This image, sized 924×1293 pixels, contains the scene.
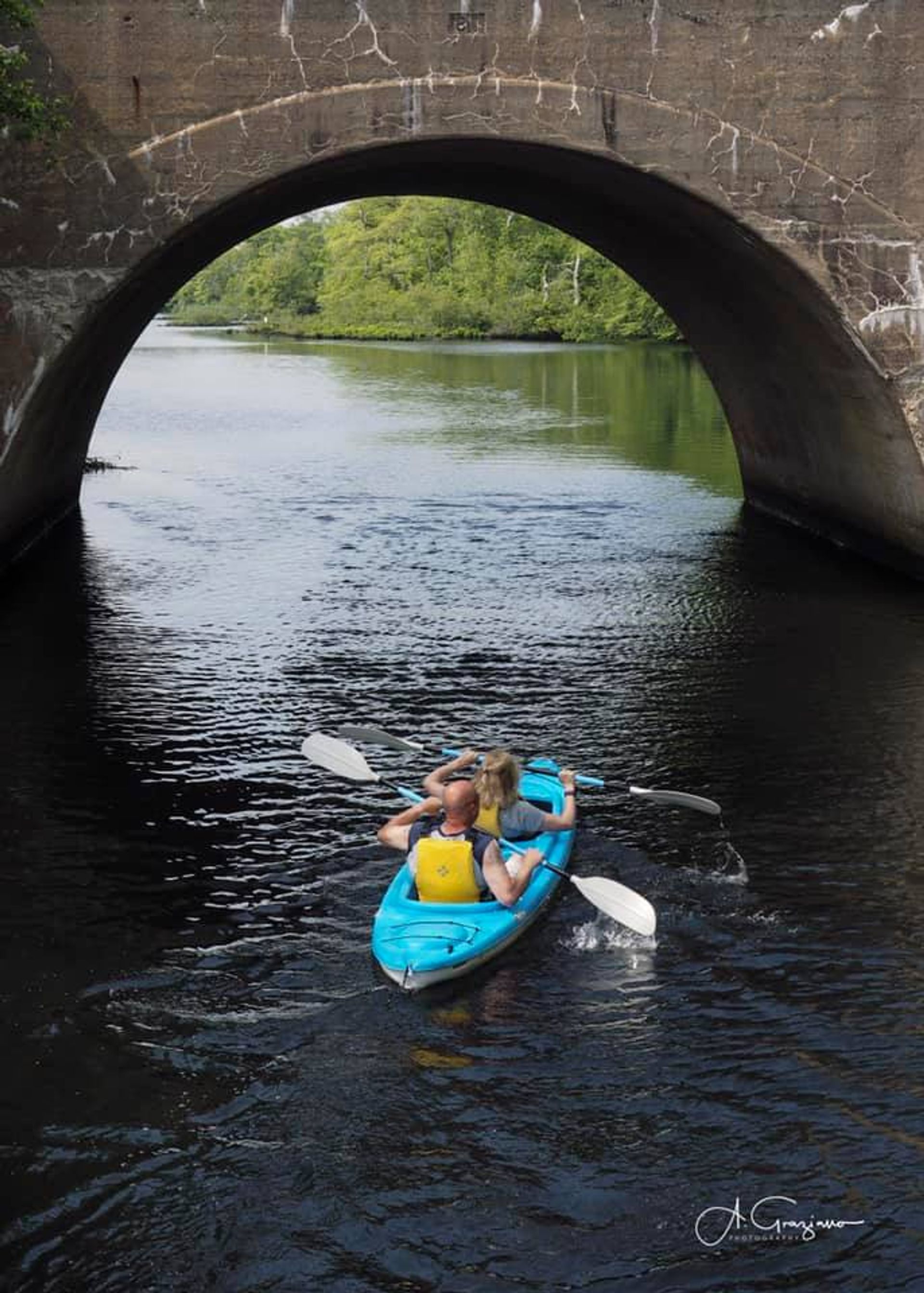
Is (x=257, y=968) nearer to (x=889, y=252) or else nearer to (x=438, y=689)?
(x=438, y=689)

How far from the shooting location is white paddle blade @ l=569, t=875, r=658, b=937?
29.6 ft

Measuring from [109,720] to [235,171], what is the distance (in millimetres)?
4705

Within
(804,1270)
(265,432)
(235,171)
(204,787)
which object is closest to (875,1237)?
(804,1270)

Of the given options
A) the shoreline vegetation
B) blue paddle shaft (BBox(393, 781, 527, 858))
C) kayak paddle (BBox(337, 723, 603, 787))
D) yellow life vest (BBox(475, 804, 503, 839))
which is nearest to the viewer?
blue paddle shaft (BBox(393, 781, 527, 858))

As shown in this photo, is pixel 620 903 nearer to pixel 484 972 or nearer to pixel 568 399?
pixel 484 972

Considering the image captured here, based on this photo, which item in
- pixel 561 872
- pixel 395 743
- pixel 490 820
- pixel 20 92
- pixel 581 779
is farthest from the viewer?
pixel 20 92

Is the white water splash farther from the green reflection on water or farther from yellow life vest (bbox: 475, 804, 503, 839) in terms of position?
the green reflection on water

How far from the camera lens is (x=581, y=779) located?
10836mm

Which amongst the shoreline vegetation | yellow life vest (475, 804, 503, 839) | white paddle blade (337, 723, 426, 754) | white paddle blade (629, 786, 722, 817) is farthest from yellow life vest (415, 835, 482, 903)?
the shoreline vegetation

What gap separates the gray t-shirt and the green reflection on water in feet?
50.2

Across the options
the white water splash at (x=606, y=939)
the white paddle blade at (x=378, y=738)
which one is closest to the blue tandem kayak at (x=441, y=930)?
the white water splash at (x=606, y=939)

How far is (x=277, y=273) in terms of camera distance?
348 ft

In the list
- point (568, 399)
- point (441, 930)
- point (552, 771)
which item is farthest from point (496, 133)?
point (568, 399)

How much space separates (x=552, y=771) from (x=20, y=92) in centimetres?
697
